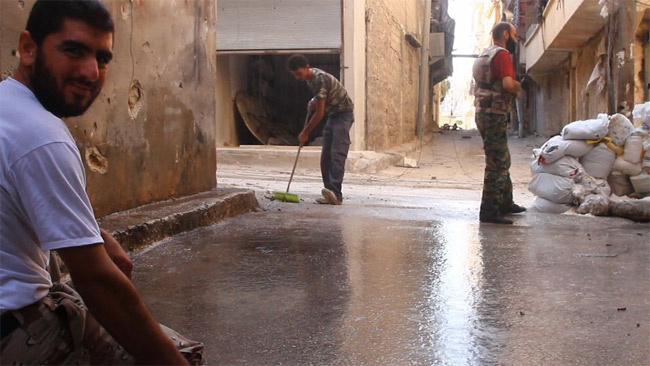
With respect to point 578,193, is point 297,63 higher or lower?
higher

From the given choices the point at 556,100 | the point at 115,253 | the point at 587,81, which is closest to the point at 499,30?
the point at 115,253

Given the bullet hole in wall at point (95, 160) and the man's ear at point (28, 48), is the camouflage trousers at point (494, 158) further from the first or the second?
the man's ear at point (28, 48)

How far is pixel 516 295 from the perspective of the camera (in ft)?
9.78

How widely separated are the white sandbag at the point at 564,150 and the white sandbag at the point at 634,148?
311 mm

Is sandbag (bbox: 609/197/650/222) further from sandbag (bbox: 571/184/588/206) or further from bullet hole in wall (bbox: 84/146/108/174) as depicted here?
bullet hole in wall (bbox: 84/146/108/174)

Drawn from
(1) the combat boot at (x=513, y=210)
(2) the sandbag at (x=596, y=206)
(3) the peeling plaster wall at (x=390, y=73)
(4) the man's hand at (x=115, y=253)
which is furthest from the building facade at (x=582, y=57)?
(4) the man's hand at (x=115, y=253)

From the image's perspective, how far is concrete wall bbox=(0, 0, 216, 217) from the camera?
389 cm

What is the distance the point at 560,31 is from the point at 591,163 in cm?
1033

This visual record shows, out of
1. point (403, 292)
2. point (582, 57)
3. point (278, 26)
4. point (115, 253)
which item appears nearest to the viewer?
point (115, 253)

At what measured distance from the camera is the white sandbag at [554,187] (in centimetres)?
601

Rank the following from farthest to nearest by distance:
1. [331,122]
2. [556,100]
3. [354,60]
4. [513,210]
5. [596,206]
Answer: [556,100], [354,60], [331,122], [513,210], [596,206]

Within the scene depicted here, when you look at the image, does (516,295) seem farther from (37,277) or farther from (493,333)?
(37,277)

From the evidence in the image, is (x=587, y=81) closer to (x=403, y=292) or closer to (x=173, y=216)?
(x=173, y=216)

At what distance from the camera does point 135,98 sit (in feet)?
14.3
